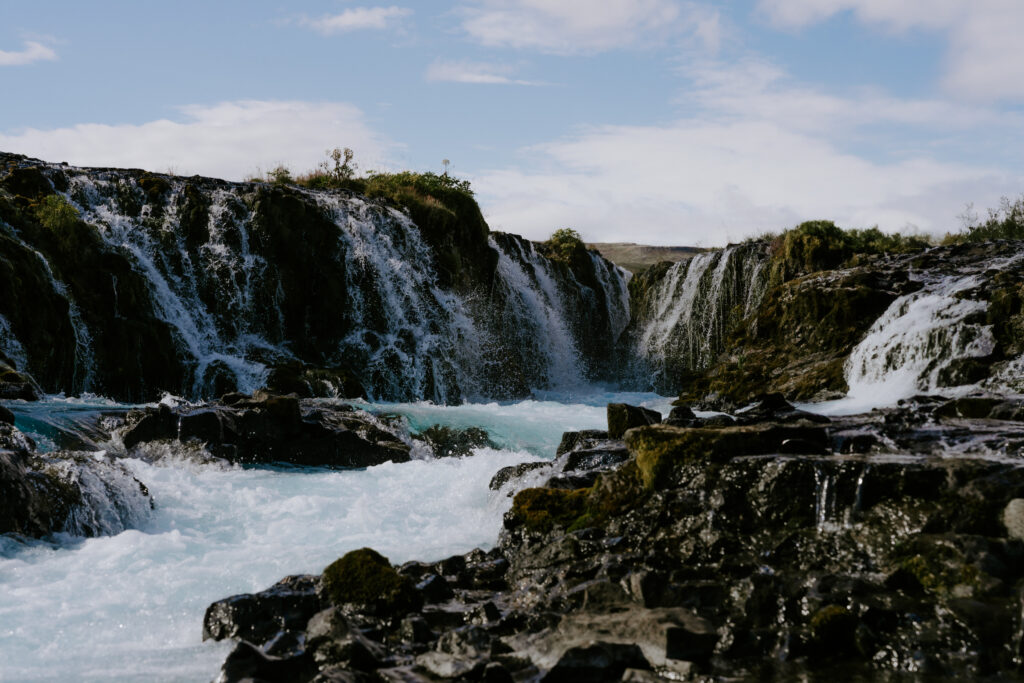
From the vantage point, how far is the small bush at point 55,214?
24.8 m

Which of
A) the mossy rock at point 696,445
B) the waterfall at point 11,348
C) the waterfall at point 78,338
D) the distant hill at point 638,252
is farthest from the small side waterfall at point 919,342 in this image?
the distant hill at point 638,252

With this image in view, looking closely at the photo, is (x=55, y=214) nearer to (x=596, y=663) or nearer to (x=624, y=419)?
(x=624, y=419)

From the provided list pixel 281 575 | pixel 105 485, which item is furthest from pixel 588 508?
pixel 105 485

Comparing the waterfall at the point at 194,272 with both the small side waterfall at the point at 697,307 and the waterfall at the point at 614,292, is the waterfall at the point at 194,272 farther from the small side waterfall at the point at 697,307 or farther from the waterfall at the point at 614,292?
the waterfall at the point at 614,292

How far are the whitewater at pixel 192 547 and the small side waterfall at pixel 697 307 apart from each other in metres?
18.1

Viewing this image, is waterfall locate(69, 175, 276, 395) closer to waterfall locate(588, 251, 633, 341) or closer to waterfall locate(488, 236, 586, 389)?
waterfall locate(488, 236, 586, 389)

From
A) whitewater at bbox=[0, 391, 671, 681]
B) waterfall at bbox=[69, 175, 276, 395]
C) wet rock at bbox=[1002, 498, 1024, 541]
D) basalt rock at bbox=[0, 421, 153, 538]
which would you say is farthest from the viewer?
waterfall at bbox=[69, 175, 276, 395]

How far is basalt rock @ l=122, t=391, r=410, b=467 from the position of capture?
651 inches

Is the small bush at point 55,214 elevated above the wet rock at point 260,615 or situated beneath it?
elevated above

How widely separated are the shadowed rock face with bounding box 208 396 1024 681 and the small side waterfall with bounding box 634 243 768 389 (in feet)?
74.2

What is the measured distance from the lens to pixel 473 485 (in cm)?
1359

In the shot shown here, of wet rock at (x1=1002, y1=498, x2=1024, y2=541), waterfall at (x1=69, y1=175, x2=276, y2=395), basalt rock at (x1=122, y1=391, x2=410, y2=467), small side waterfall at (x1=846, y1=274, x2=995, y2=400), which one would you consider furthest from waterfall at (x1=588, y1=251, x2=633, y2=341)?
wet rock at (x1=1002, y1=498, x2=1024, y2=541)

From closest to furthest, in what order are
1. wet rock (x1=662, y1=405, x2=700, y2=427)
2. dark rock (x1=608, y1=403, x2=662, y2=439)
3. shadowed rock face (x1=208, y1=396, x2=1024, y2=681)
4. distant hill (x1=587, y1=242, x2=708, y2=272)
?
shadowed rock face (x1=208, y1=396, x2=1024, y2=681) → wet rock (x1=662, y1=405, x2=700, y2=427) → dark rock (x1=608, y1=403, x2=662, y2=439) → distant hill (x1=587, y1=242, x2=708, y2=272)

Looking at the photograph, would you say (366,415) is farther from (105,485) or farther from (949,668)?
(949,668)
